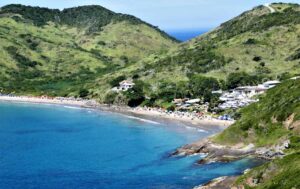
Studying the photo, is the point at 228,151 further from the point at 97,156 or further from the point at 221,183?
the point at 97,156

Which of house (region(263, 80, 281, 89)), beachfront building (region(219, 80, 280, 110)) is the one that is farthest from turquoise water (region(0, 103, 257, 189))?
house (region(263, 80, 281, 89))

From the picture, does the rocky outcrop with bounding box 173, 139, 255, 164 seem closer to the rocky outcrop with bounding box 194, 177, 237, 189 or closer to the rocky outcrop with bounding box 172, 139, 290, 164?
the rocky outcrop with bounding box 172, 139, 290, 164

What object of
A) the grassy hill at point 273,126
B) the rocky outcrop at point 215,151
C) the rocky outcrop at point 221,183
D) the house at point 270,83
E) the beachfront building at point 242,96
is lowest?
the rocky outcrop at point 221,183

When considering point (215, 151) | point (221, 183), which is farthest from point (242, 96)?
point (221, 183)

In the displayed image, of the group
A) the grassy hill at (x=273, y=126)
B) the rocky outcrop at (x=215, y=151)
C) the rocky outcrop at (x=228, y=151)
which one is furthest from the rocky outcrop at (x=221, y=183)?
the rocky outcrop at (x=215, y=151)

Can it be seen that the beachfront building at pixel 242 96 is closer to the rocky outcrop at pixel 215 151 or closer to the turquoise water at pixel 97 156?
the turquoise water at pixel 97 156

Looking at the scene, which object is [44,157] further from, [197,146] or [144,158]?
[197,146]

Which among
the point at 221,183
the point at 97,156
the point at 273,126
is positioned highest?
the point at 273,126

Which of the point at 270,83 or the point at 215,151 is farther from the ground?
the point at 270,83

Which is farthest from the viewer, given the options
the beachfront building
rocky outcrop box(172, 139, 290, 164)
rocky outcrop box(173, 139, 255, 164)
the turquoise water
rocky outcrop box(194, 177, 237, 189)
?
the beachfront building

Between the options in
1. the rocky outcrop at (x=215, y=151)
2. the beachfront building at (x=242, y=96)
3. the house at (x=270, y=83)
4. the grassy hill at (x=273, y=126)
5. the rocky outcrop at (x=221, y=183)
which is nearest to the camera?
the rocky outcrop at (x=221, y=183)
